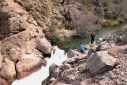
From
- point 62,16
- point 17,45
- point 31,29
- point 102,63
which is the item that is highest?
point 102,63

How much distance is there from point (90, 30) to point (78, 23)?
3.05 metres

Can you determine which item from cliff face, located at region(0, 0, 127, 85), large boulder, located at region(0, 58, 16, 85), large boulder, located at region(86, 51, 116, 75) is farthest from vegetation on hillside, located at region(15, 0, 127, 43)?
large boulder, located at region(86, 51, 116, 75)

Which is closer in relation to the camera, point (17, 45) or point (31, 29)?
point (17, 45)

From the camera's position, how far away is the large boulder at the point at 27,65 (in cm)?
2431

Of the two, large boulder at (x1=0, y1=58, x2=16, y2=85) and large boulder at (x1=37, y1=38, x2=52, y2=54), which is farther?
large boulder at (x1=37, y1=38, x2=52, y2=54)

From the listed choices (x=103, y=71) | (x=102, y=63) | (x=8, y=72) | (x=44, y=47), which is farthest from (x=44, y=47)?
(x=102, y=63)

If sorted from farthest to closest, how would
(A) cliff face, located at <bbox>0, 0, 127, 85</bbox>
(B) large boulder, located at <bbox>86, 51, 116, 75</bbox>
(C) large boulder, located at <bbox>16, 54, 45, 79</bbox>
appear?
(A) cliff face, located at <bbox>0, 0, 127, 85</bbox> → (C) large boulder, located at <bbox>16, 54, 45, 79</bbox> → (B) large boulder, located at <bbox>86, 51, 116, 75</bbox>

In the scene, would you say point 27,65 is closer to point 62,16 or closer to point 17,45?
point 17,45

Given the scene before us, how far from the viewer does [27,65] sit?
24.5 metres

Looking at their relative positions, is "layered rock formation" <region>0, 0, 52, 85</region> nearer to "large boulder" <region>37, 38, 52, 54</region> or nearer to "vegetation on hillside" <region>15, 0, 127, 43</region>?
"large boulder" <region>37, 38, 52, 54</region>

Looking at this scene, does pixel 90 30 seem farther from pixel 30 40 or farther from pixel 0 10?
pixel 0 10

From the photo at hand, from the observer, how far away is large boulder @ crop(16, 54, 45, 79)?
2431 centimetres

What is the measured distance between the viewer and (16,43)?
93.9 ft

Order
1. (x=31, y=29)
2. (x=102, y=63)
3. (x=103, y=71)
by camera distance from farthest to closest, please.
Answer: (x=31, y=29), (x=103, y=71), (x=102, y=63)
